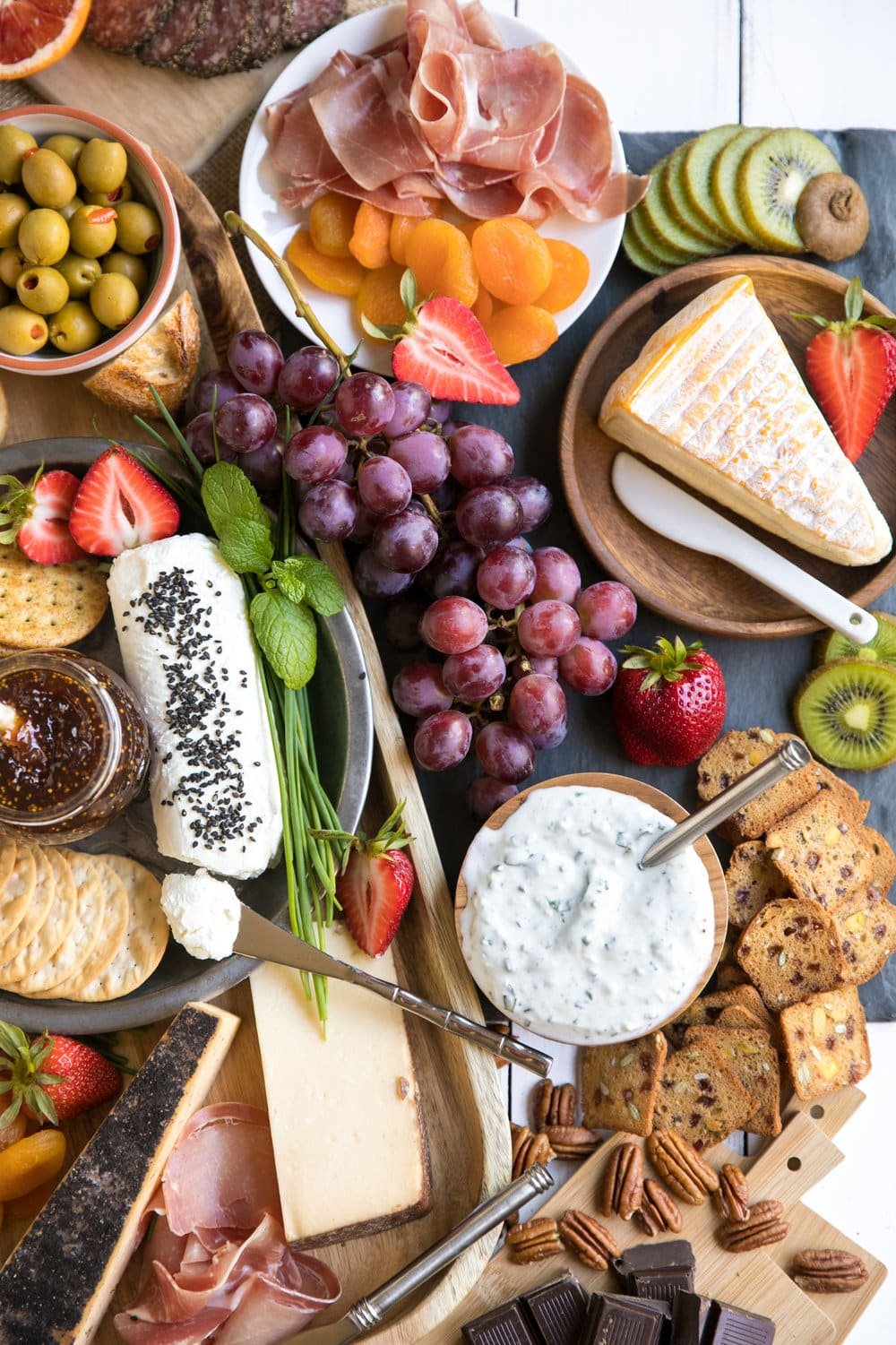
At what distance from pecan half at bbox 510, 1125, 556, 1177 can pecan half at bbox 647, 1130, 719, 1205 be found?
0.17 m

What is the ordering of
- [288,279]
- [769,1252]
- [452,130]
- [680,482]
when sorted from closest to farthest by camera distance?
1. [288,279]
2. [452,130]
3. [769,1252]
4. [680,482]

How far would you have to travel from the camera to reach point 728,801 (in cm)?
150

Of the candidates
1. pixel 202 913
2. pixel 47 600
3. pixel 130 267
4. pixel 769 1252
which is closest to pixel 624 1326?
pixel 769 1252

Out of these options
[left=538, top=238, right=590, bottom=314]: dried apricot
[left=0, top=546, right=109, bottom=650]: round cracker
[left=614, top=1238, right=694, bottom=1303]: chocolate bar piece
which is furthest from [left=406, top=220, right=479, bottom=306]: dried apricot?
[left=614, top=1238, right=694, bottom=1303]: chocolate bar piece

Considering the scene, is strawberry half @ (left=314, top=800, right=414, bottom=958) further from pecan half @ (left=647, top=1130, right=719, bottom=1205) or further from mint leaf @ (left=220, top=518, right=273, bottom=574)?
pecan half @ (left=647, top=1130, right=719, bottom=1205)

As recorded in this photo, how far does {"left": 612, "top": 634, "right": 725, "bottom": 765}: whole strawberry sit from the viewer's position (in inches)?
70.3

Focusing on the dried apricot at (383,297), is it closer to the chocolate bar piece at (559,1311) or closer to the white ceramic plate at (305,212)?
the white ceramic plate at (305,212)

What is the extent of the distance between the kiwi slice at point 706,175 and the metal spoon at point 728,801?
927 millimetres

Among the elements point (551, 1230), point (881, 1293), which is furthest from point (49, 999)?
point (881, 1293)

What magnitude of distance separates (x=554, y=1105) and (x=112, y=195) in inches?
64.4

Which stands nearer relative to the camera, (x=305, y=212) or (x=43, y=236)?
(x=43, y=236)

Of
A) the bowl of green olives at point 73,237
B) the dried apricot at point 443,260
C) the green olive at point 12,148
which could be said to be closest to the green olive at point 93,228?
the bowl of green olives at point 73,237

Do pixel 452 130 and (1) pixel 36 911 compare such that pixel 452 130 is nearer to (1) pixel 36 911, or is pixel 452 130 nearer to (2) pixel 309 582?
(2) pixel 309 582

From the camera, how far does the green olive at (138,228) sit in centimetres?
168
